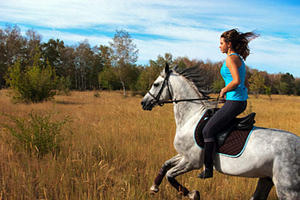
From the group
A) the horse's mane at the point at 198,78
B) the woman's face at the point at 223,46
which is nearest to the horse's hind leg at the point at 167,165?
the horse's mane at the point at 198,78

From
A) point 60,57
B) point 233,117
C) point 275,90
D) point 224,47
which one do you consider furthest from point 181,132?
point 275,90

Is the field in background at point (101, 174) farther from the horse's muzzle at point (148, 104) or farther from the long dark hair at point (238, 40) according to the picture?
the long dark hair at point (238, 40)

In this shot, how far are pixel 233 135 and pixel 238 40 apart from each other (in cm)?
142

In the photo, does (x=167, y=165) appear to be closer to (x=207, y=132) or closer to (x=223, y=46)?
(x=207, y=132)

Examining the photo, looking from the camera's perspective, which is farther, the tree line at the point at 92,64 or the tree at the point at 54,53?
the tree at the point at 54,53

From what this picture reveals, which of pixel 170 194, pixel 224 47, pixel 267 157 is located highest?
pixel 224 47

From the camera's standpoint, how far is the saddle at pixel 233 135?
302 centimetres

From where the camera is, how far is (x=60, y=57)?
58.8m

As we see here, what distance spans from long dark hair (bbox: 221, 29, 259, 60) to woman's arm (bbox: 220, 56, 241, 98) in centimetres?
30

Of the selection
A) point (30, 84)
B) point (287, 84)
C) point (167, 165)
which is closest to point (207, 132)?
point (167, 165)

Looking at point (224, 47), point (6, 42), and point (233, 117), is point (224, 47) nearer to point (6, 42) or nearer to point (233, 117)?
point (233, 117)

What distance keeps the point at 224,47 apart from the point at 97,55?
62.9m

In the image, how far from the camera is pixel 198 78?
3.77 meters

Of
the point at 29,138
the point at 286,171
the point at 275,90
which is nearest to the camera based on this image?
the point at 286,171
